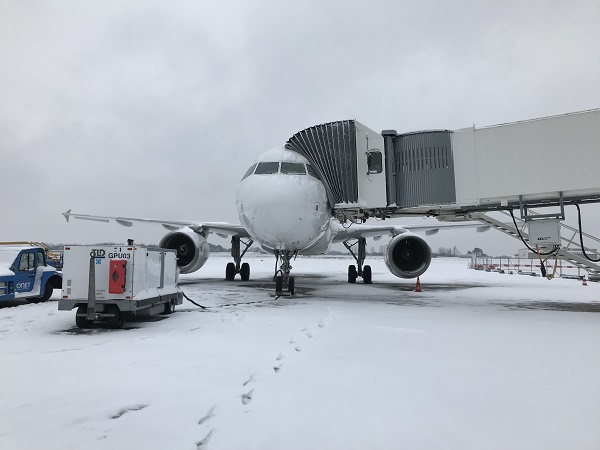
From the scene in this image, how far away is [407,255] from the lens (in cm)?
1355

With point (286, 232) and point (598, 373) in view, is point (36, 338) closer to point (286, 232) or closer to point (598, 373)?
point (286, 232)

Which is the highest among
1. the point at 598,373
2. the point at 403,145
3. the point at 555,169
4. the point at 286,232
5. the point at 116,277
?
the point at 403,145

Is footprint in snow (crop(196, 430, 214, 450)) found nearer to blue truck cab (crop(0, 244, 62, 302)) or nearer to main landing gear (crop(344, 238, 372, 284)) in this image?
blue truck cab (crop(0, 244, 62, 302))

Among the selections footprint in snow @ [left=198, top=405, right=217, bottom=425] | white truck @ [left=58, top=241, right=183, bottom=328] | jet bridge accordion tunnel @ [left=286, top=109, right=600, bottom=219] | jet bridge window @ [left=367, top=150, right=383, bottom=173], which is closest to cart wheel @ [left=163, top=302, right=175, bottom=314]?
white truck @ [left=58, top=241, right=183, bottom=328]

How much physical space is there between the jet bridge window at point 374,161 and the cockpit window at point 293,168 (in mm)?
1762

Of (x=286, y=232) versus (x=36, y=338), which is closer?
(x=36, y=338)

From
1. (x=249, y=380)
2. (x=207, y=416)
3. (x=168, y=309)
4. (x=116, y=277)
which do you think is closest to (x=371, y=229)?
(x=168, y=309)

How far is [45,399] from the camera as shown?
3256 mm

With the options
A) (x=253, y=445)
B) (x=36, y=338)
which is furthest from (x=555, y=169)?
(x=36, y=338)

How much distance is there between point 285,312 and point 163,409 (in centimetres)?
497

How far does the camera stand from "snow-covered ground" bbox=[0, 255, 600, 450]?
2.63 metres

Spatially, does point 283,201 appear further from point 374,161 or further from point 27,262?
A: point 27,262

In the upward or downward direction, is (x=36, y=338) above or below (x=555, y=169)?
below

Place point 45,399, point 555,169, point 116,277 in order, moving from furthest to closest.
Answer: point 555,169 → point 116,277 → point 45,399
